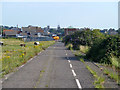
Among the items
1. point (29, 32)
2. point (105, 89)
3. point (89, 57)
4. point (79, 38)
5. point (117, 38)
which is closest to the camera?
point (105, 89)

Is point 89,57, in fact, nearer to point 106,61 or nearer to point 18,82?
point 106,61

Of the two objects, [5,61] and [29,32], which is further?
[29,32]

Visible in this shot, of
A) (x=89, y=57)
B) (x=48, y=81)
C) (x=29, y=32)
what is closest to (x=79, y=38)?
(x=89, y=57)

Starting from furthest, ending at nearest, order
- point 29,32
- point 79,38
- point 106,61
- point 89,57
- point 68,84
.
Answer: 1. point 29,32
2. point 79,38
3. point 89,57
4. point 106,61
5. point 68,84

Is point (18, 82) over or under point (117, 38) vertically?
under

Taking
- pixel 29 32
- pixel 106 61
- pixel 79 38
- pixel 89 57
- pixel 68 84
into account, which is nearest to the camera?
pixel 68 84

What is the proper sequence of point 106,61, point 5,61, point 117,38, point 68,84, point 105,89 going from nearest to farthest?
point 105,89, point 68,84, point 5,61, point 106,61, point 117,38

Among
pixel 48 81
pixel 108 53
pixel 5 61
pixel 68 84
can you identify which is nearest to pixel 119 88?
pixel 68 84

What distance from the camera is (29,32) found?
5448 inches

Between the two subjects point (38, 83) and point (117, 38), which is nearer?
point (38, 83)

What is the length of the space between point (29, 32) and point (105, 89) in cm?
13135

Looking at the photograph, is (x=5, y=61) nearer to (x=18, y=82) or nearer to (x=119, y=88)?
(x=18, y=82)

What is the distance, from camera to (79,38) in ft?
144

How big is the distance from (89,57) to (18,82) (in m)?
14.8
